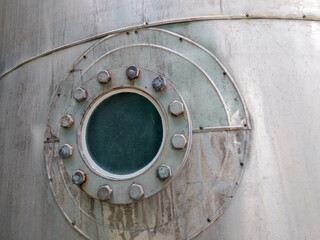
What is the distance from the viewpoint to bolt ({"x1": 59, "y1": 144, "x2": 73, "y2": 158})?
2.21 m

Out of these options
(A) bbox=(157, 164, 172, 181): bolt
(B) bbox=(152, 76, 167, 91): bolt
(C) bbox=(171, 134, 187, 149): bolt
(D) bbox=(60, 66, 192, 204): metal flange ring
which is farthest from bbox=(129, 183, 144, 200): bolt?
(B) bbox=(152, 76, 167, 91): bolt

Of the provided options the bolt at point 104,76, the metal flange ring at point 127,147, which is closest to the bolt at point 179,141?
the metal flange ring at point 127,147

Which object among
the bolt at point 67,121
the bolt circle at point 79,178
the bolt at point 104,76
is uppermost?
the bolt at point 104,76

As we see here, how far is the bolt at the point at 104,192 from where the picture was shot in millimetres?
2076

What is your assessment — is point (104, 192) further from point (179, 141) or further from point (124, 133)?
point (179, 141)

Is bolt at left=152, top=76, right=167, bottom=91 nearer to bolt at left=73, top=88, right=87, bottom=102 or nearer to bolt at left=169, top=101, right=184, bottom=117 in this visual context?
bolt at left=169, top=101, right=184, bottom=117

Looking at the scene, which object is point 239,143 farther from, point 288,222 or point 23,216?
point 23,216

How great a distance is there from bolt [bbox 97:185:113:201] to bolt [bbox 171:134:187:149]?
41 centimetres

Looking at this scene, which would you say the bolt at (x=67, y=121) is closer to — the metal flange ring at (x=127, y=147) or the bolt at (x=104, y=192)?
the metal flange ring at (x=127, y=147)

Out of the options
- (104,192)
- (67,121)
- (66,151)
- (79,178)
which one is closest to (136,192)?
(104,192)

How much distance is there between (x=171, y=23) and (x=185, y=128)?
624mm

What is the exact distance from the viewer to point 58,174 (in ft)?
7.45

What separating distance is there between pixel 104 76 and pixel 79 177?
22.4 inches

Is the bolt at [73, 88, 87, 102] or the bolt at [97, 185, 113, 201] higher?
the bolt at [73, 88, 87, 102]
